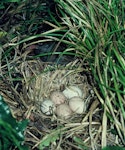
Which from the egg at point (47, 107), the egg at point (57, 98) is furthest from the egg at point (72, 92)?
the egg at point (47, 107)

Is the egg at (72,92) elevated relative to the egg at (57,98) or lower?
lower

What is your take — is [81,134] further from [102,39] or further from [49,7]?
[49,7]

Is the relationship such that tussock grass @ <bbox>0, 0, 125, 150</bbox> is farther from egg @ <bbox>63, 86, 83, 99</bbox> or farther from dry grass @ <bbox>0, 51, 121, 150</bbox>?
egg @ <bbox>63, 86, 83, 99</bbox>

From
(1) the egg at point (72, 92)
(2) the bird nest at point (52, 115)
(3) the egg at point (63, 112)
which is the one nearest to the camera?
(2) the bird nest at point (52, 115)

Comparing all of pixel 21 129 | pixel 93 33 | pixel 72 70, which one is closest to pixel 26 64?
pixel 72 70

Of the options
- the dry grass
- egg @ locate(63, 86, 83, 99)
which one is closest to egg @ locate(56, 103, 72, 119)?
the dry grass

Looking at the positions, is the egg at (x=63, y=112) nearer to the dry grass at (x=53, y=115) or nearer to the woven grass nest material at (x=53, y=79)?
the dry grass at (x=53, y=115)
